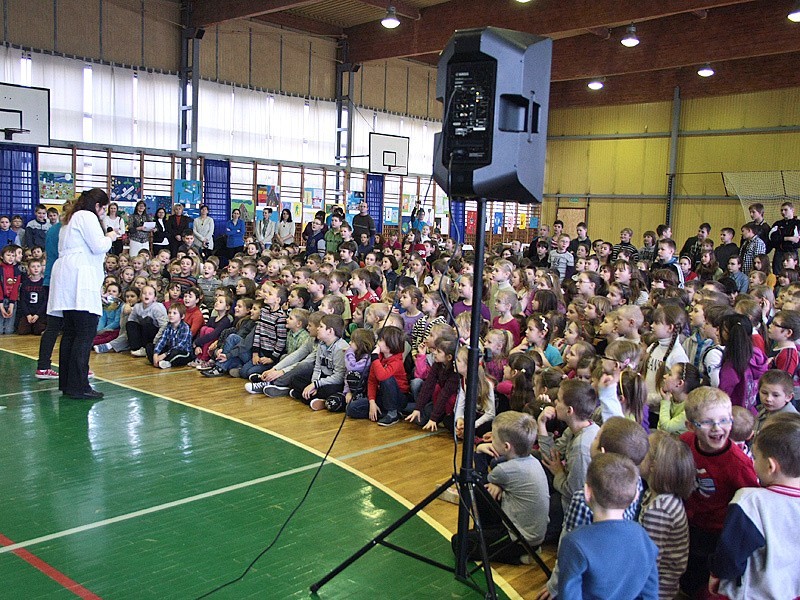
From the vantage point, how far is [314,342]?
6.72 metres

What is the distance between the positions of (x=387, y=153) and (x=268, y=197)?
344cm

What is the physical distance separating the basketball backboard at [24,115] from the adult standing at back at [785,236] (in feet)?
37.6

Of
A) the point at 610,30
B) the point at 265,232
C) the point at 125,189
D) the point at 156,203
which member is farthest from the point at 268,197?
the point at 610,30

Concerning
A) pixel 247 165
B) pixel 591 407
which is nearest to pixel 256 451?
pixel 591 407

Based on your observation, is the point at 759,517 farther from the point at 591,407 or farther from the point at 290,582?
the point at 290,582

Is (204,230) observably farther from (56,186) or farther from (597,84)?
(597,84)

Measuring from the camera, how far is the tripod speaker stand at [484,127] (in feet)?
9.22

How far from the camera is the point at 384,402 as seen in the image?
230 inches

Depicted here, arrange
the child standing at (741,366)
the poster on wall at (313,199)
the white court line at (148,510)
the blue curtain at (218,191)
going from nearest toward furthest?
the white court line at (148,510), the child standing at (741,366), the blue curtain at (218,191), the poster on wall at (313,199)

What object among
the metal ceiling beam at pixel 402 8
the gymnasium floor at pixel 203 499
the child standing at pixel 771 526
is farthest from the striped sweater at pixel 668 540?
the metal ceiling beam at pixel 402 8

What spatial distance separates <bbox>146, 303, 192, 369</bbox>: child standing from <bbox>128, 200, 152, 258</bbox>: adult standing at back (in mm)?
6081

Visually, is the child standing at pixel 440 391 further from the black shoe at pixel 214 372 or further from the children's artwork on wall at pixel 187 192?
the children's artwork on wall at pixel 187 192

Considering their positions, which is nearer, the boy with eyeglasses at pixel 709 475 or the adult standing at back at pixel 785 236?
the boy with eyeglasses at pixel 709 475

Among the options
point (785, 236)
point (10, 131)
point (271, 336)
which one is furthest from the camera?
point (10, 131)
